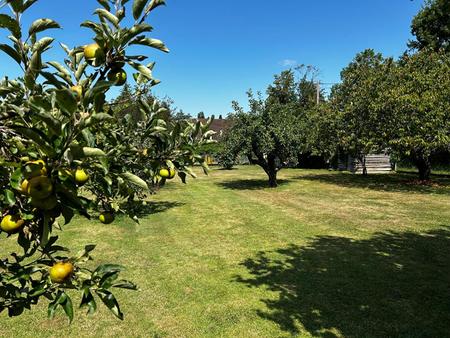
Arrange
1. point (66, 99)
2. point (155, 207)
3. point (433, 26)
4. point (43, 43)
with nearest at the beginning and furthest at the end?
point (66, 99) < point (43, 43) < point (155, 207) < point (433, 26)

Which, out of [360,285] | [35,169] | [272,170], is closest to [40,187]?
[35,169]

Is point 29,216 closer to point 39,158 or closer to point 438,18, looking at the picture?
point 39,158

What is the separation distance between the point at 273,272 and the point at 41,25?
6060 mm

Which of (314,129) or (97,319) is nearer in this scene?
(97,319)

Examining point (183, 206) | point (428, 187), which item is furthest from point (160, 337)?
point (428, 187)

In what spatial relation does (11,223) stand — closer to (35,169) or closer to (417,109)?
(35,169)

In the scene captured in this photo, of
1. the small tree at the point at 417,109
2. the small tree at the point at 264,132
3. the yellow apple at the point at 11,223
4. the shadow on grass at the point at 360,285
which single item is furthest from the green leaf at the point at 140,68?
the small tree at the point at 417,109

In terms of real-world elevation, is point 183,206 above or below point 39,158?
below

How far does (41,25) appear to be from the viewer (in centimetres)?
160

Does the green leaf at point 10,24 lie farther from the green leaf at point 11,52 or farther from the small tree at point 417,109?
the small tree at point 417,109

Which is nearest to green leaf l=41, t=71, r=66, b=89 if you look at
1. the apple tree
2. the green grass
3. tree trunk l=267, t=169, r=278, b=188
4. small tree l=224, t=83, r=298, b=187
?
the apple tree

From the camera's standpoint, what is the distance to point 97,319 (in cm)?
514

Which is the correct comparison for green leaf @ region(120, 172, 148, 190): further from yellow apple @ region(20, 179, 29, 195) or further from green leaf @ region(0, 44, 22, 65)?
green leaf @ region(0, 44, 22, 65)

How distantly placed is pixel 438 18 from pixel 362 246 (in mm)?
29470
